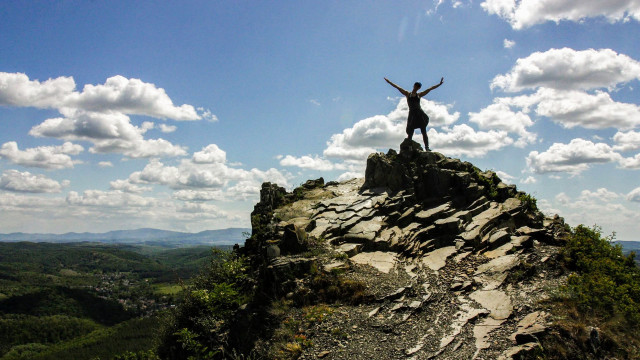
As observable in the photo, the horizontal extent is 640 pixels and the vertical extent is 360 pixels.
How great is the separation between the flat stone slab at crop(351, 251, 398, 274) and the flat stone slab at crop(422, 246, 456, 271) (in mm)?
1512

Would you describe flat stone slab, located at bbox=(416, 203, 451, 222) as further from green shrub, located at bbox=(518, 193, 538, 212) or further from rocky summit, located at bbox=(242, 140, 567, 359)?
green shrub, located at bbox=(518, 193, 538, 212)

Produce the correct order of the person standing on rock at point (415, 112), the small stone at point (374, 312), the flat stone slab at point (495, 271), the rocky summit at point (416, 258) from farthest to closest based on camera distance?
1. the person standing on rock at point (415, 112)
2. the flat stone slab at point (495, 271)
3. the small stone at point (374, 312)
4. the rocky summit at point (416, 258)

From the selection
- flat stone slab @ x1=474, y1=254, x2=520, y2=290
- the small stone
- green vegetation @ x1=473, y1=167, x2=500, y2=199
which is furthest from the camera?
green vegetation @ x1=473, y1=167, x2=500, y2=199

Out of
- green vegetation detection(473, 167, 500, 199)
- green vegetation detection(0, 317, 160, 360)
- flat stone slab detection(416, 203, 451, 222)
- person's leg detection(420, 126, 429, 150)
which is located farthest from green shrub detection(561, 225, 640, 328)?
green vegetation detection(0, 317, 160, 360)

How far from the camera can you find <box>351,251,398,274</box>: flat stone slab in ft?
51.4

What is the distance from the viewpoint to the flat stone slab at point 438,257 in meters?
15.7

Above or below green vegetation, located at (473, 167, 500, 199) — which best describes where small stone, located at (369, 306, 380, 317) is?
below

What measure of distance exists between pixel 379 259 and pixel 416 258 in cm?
189

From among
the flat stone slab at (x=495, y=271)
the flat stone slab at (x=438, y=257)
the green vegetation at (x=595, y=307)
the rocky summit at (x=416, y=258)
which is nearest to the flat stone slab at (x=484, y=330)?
the rocky summit at (x=416, y=258)

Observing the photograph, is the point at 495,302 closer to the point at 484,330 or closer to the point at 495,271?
the point at 484,330

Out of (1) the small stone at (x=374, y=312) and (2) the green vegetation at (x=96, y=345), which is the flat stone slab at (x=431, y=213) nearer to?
(1) the small stone at (x=374, y=312)

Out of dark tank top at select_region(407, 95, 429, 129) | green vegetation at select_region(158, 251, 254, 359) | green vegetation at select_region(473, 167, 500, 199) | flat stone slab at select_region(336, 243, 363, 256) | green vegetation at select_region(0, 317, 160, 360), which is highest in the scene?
dark tank top at select_region(407, 95, 429, 129)

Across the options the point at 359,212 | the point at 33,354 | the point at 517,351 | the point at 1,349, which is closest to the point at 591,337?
the point at 517,351

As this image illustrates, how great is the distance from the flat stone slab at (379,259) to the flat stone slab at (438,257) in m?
1.51
